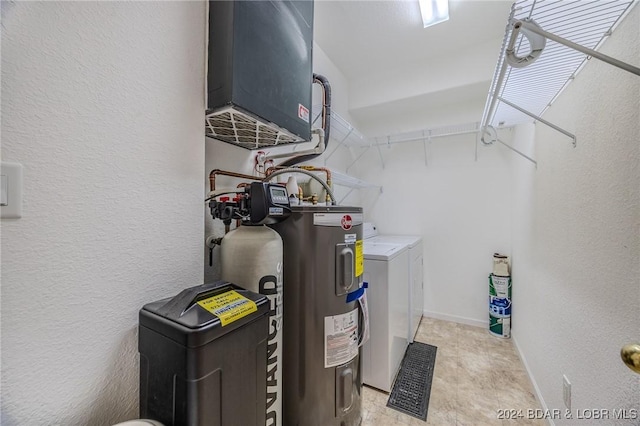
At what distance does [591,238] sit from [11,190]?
5.86 feet

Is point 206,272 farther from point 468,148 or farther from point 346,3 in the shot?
point 468,148

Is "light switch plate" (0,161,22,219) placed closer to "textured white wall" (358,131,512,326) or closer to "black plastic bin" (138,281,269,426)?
"black plastic bin" (138,281,269,426)

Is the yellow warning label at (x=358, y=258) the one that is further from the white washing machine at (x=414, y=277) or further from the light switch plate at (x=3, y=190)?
the white washing machine at (x=414, y=277)

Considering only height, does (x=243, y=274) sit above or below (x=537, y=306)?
above

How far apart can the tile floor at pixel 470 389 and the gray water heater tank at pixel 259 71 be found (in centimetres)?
176

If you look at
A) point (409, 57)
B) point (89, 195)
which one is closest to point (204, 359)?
point (89, 195)

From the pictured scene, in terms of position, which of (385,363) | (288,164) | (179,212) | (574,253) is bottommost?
(385,363)

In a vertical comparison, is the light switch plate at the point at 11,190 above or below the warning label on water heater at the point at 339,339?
above

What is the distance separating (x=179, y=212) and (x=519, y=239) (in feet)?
8.48

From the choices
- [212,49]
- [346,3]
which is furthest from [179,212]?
[346,3]

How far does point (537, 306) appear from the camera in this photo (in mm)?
1570

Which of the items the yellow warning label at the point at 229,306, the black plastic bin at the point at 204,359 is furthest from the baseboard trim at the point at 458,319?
the yellow warning label at the point at 229,306

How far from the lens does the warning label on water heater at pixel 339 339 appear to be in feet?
3.37

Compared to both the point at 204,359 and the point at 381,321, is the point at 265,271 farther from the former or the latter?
the point at 381,321
